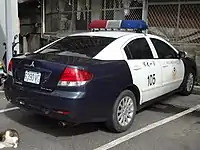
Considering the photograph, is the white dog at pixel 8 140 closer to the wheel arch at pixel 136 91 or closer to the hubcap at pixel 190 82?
the wheel arch at pixel 136 91

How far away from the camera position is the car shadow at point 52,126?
4626 mm

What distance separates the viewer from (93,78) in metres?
4.09

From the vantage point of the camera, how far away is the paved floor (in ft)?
13.6

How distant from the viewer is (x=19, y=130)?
468 centimetres

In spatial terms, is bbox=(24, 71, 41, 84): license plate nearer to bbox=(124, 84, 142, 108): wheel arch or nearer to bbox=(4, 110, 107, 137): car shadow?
bbox=(4, 110, 107, 137): car shadow

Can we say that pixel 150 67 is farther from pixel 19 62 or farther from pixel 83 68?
pixel 19 62

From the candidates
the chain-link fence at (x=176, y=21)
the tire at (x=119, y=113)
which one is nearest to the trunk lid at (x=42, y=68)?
the tire at (x=119, y=113)

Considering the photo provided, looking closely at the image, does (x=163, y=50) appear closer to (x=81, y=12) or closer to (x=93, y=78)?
(x=93, y=78)

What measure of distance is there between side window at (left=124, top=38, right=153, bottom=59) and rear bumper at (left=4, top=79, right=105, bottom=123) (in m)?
1.19

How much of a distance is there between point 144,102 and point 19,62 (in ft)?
7.02

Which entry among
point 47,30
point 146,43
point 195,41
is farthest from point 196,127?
point 47,30

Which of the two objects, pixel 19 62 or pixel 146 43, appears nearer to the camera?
pixel 19 62

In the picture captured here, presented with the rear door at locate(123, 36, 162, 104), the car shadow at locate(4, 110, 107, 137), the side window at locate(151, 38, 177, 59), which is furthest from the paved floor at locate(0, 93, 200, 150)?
the side window at locate(151, 38, 177, 59)

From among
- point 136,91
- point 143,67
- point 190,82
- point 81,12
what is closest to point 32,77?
point 136,91
